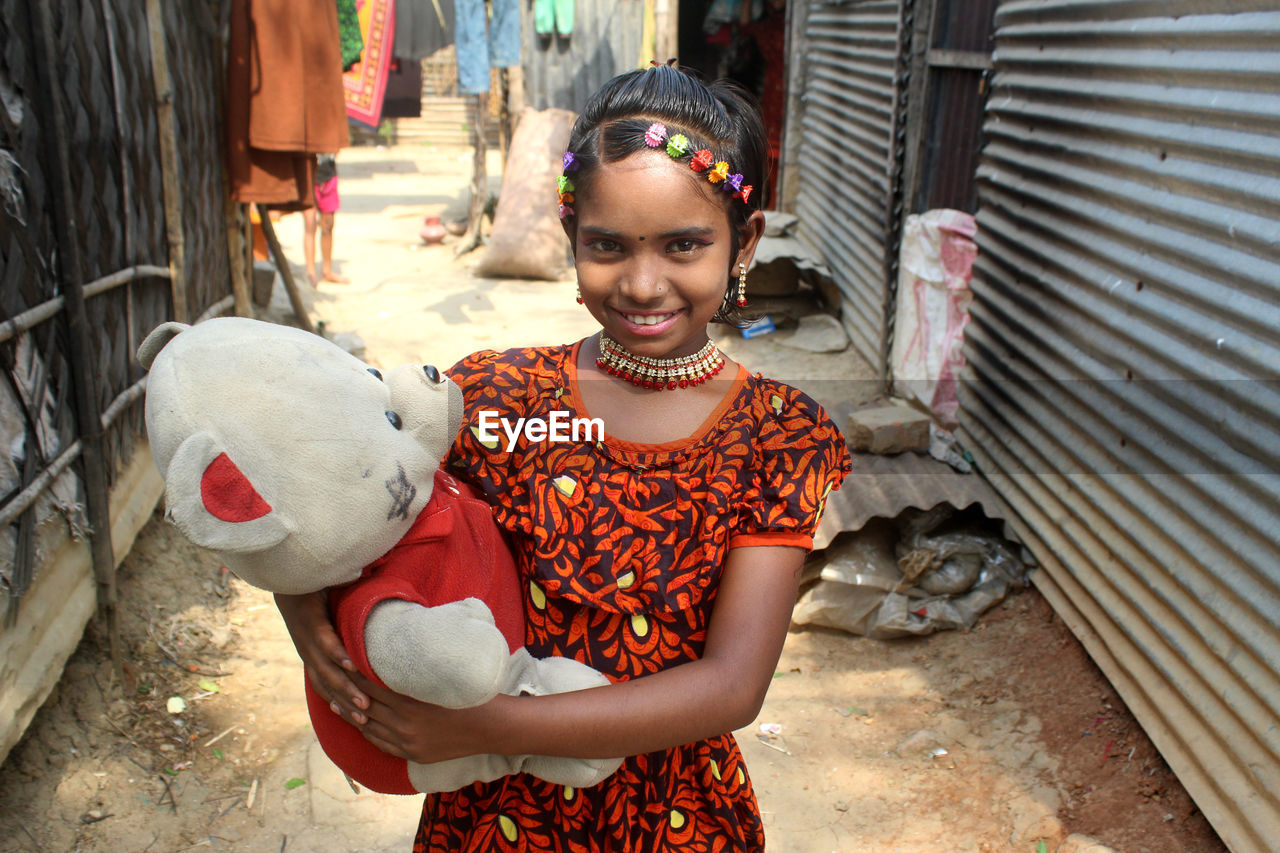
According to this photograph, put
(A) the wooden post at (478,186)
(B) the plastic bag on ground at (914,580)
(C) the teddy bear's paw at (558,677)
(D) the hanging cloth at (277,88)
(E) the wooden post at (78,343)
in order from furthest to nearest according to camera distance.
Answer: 1. (A) the wooden post at (478,186)
2. (D) the hanging cloth at (277,88)
3. (B) the plastic bag on ground at (914,580)
4. (E) the wooden post at (78,343)
5. (C) the teddy bear's paw at (558,677)

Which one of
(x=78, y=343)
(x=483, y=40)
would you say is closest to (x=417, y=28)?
(x=483, y=40)

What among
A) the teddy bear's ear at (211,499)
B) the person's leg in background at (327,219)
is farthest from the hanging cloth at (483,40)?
the teddy bear's ear at (211,499)

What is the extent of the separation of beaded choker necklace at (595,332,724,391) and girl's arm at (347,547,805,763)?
26 centimetres

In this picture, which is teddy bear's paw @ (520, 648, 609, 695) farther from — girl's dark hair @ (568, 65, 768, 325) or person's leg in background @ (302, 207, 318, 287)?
person's leg in background @ (302, 207, 318, 287)

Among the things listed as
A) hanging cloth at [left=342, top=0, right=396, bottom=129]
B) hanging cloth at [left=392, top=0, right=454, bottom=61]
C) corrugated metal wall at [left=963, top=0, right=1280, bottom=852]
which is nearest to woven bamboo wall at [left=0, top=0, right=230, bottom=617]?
corrugated metal wall at [left=963, top=0, right=1280, bottom=852]

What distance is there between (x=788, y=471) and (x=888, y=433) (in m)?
2.83

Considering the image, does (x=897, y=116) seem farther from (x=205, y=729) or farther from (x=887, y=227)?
(x=205, y=729)

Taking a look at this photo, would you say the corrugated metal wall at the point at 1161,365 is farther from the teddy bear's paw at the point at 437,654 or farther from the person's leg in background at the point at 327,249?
the person's leg in background at the point at 327,249

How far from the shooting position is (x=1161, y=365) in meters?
2.73

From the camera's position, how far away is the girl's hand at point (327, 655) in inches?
41.3

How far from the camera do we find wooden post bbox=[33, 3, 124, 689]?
2.59 m

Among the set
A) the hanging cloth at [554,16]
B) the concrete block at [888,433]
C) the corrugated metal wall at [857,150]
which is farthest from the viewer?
the hanging cloth at [554,16]

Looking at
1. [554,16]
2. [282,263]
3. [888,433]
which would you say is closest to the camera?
[888,433]

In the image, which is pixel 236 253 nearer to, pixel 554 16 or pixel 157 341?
pixel 157 341
